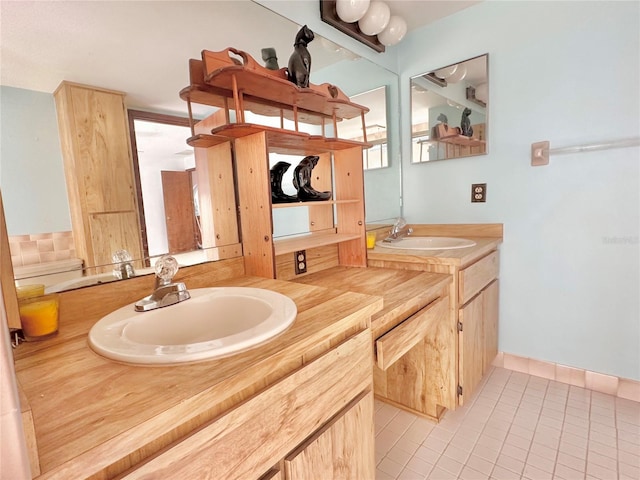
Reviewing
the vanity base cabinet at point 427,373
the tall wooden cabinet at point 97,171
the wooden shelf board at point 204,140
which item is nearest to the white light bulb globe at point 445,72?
the vanity base cabinet at point 427,373

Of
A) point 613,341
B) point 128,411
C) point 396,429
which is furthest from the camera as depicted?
point 613,341

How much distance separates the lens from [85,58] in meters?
0.83

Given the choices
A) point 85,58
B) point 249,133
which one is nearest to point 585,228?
point 249,133

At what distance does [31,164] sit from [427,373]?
5.26ft

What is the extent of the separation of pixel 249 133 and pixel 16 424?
94cm

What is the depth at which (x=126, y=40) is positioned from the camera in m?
0.91

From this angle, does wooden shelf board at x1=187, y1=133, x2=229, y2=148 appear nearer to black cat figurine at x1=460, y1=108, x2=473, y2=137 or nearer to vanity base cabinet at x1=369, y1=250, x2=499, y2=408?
vanity base cabinet at x1=369, y1=250, x2=499, y2=408

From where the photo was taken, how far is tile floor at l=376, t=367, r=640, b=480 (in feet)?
4.05

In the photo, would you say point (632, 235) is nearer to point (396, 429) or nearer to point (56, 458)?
point (396, 429)

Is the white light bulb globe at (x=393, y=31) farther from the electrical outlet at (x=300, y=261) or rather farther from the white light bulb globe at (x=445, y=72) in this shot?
the electrical outlet at (x=300, y=261)

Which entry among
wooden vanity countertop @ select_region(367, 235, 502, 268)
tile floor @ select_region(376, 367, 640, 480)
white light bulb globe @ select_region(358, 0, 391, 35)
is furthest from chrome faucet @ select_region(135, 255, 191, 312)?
white light bulb globe @ select_region(358, 0, 391, 35)

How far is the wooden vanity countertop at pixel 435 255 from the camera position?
1.38m

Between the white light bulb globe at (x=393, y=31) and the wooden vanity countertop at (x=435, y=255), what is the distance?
1.21 m

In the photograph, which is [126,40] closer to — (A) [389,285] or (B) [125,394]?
(B) [125,394]
